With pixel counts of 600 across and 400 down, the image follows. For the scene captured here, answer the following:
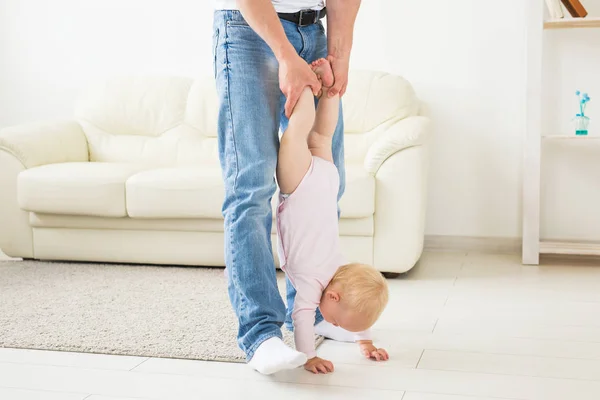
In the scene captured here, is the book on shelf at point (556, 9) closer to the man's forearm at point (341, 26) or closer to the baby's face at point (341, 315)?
the man's forearm at point (341, 26)

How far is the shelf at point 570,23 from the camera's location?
3300mm

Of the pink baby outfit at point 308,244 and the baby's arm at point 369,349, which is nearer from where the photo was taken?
the pink baby outfit at point 308,244

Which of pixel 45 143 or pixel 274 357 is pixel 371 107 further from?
pixel 274 357

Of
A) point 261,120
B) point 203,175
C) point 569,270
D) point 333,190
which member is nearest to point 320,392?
point 333,190

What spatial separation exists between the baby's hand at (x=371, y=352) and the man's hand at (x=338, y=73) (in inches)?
24.9

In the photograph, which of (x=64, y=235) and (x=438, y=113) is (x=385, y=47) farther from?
(x=64, y=235)

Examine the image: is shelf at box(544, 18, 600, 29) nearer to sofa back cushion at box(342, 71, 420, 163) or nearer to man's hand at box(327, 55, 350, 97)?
sofa back cushion at box(342, 71, 420, 163)

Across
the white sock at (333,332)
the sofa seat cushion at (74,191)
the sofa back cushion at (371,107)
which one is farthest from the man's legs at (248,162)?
the sofa back cushion at (371,107)

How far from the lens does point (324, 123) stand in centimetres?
199

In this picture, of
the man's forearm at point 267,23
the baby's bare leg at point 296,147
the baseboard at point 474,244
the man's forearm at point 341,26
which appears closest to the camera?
the man's forearm at point 267,23

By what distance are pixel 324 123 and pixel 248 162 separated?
25 centimetres

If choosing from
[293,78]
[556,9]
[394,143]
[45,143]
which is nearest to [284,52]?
[293,78]

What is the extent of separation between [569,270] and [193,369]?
6.13 ft

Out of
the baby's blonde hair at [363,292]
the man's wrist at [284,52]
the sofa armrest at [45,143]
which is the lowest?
the baby's blonde hair at [363,292]
